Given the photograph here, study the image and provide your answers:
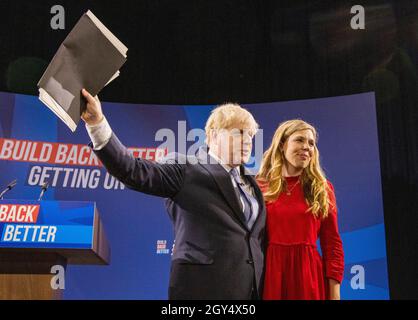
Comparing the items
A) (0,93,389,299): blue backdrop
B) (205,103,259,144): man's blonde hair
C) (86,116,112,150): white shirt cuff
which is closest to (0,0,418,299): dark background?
(0,93,389,299): blue backdrop

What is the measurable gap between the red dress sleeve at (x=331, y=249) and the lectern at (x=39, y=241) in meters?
1.07

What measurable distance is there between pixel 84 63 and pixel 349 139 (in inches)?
118

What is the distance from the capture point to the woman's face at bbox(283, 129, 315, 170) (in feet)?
5.71

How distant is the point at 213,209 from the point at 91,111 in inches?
17.7

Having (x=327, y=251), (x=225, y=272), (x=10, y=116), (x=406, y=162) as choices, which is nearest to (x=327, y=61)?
(x=406, y=162)

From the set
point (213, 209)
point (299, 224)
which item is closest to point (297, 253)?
point (299, 224)

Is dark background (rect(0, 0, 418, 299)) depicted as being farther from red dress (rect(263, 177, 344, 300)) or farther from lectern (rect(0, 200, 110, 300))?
red dress (rect(263, 177, 344, 300))

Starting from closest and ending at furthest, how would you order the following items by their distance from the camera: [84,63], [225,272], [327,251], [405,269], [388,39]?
1. [84,63]
2. [225,272]
3. [327,251]
4. [405,269]
5. [388,39]

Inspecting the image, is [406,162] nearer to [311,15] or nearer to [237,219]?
[311,15]

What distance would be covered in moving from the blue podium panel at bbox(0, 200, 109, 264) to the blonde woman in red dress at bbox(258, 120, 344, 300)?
921mm

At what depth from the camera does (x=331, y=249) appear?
1.70 metres

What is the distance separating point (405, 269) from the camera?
3787 millimetres

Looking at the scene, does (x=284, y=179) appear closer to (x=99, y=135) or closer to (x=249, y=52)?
(x=99, y=135)

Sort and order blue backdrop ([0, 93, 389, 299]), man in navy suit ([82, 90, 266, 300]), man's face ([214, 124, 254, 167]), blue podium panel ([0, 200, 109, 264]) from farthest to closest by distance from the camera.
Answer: blue backdrop ([0, 93, 389, 299])
blue podium panel ([0, 200, 109, 264])
man's face ([214, 124, 254, 167])
man in navy suit ([82, 90, 266, 300])
